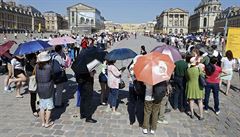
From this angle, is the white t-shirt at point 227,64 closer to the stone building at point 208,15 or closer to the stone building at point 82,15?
the stone building at point 82,15

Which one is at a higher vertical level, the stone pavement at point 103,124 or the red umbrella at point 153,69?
the red umbrella at point 153,69

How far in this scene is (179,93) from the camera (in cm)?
823

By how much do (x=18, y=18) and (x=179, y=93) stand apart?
375 ft

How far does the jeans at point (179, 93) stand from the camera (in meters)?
7.96

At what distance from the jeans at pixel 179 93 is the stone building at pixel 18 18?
7429cm

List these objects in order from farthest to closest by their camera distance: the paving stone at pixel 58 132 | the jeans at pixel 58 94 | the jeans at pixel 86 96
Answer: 1. the jeans at pixel 58 94
2. the jeans at pixel 86 96
3. the paving stone at pixel 58 132

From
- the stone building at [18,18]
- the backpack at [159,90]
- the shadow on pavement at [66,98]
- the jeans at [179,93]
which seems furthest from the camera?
the stone building at [18,18]

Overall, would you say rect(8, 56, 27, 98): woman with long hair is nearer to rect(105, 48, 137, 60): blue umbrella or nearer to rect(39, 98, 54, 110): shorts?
rect(39, 98, 54, 110): shorts

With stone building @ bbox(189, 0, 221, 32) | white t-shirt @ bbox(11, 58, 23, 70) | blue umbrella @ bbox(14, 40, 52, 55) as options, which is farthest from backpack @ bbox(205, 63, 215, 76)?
stone building @ bbox(189, 0, 221, 32)

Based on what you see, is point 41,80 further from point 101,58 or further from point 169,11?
point 169,11

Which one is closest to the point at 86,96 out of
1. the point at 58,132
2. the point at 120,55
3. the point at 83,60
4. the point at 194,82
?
the point at 83,60

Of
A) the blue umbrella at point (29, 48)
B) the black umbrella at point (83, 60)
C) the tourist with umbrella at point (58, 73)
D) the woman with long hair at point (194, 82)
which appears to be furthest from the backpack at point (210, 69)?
the blue umbrella at point (29, 48)

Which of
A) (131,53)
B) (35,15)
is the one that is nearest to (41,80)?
(131,53)

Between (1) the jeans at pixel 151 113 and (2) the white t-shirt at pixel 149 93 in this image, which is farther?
(1) the jeans at pixel 151 113
